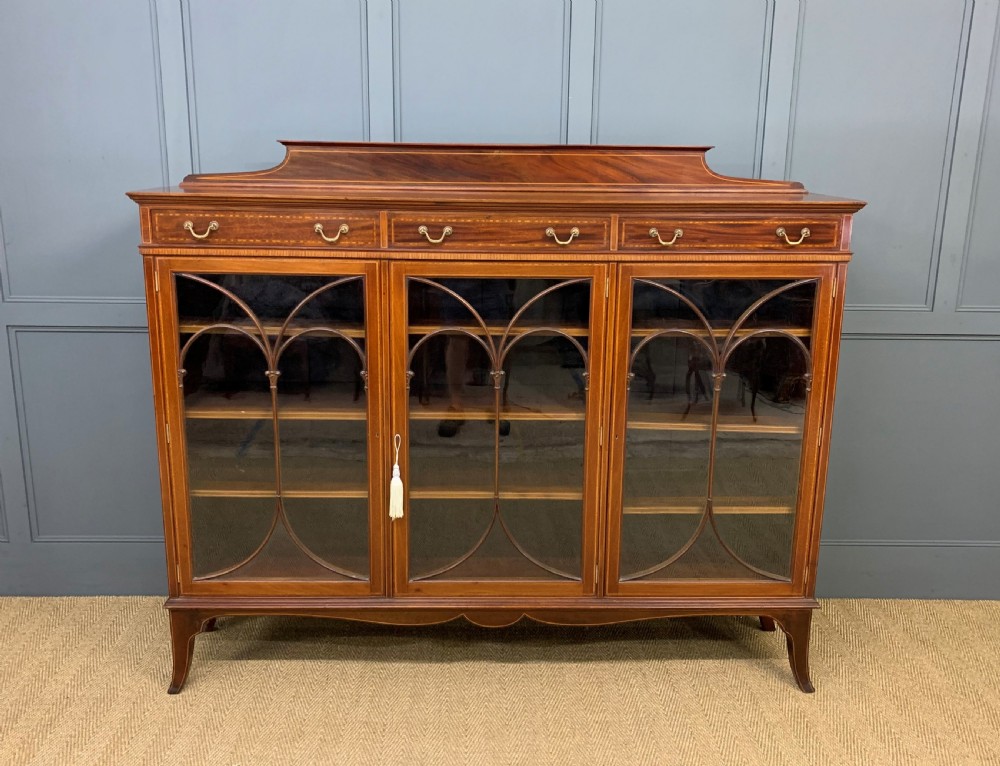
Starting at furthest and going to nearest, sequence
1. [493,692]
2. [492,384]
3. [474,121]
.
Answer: [474,121] < [493,692] < [492,384]

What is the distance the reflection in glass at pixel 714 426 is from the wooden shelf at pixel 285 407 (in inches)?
23.8

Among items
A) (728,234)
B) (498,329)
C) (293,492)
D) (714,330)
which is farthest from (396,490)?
(728,234)

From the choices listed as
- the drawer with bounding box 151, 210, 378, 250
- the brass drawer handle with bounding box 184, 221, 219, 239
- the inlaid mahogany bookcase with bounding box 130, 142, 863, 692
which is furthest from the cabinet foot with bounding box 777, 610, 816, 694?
the brass drawer handle with bounding box 184, 221, 219, 239

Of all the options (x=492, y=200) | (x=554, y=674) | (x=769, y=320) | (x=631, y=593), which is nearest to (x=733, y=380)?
(x=769, y=320)

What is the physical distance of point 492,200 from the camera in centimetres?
154

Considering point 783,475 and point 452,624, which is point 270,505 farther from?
point 783,475

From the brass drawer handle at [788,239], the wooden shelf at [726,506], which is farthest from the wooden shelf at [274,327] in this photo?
the brass drawer handle at [788,239]

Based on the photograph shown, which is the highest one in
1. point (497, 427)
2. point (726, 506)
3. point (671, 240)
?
point (671, 240)

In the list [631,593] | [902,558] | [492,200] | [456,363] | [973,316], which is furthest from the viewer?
[902,558]

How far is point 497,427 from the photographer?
5.54 feet

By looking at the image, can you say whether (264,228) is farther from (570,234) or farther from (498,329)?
(570,234)

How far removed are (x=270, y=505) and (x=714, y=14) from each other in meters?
1.58

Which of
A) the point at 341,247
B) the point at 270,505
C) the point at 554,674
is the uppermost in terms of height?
the point at 341,247

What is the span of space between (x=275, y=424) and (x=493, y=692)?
78cm
